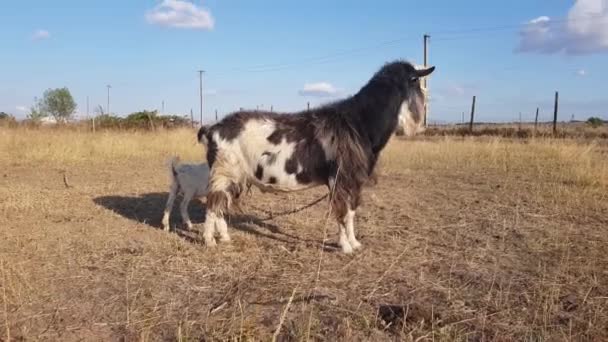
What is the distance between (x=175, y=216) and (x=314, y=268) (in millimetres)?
3569

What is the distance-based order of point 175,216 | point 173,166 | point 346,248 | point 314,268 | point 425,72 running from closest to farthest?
point 314,268 → point 346,248 → point 425,72 → point 173,166 → point 175,216

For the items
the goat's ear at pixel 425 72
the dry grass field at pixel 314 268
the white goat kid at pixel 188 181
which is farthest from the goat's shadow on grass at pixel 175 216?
the goat's ear at pixel 425 72

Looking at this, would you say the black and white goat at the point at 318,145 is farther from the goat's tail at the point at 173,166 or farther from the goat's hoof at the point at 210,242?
the goat's tail at the point at 173,166

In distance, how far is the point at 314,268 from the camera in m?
4.97

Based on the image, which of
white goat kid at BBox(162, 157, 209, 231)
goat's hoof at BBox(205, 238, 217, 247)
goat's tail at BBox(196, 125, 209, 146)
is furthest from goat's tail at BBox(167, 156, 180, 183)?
goat's hoof at BBox(205, 238, 217, 247)

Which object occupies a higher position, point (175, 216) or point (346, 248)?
point (346, 248)

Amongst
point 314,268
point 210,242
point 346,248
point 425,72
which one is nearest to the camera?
point 314,268

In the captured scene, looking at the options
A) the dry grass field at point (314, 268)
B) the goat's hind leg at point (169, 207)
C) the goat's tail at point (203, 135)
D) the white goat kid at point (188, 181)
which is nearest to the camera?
the dry grass field at point (314, 268)

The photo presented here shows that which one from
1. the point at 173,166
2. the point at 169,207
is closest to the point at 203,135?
the point at 173,166

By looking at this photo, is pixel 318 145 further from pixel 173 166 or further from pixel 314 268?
pixel 173 166

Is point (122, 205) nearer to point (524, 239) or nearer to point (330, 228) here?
point (330, 228)

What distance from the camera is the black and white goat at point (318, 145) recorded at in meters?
5.65

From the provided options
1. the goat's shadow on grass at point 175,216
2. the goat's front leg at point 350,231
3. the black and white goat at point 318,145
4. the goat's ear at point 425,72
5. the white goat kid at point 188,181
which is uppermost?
the goat's ear at point 425,72

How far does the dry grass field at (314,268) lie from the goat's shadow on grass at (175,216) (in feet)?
0.12
